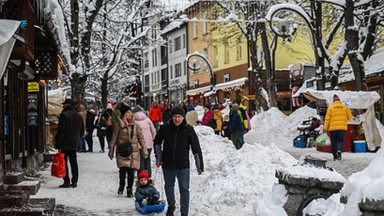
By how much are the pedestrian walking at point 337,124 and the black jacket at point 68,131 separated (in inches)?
304

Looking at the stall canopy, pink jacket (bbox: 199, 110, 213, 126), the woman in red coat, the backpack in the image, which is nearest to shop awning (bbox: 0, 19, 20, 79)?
the stall canopy

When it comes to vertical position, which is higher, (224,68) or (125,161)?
(224,68)

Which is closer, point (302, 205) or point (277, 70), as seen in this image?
point (302, 205)

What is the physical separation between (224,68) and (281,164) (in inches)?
1632

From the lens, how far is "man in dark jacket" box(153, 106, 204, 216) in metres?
9.54

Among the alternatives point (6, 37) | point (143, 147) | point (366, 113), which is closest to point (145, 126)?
point (143, 147)

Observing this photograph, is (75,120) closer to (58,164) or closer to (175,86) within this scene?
(58,164)

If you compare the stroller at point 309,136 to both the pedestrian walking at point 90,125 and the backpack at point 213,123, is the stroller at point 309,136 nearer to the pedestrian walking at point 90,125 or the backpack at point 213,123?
the backpack at point 213,123

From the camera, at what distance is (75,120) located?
Answer: 13609 mm

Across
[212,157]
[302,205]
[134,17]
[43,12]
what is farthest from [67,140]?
[134,17]

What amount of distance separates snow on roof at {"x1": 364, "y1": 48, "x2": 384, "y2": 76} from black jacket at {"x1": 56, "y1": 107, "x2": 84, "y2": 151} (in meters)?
15.4

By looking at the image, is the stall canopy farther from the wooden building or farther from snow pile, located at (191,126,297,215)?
the wooden building

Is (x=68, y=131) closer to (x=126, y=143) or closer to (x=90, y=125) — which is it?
(x=126, y=143)

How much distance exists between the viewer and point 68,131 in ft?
43.9
